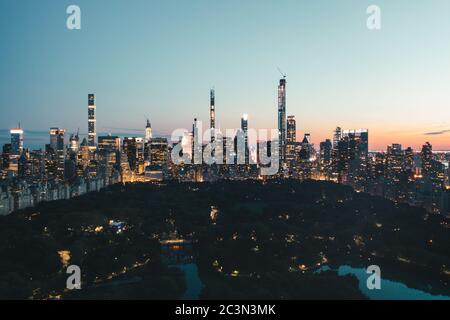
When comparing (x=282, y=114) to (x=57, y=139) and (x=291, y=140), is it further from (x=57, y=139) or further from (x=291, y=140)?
(x=57, y=139)

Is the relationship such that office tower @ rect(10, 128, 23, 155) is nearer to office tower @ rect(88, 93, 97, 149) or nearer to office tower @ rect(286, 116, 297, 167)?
office tower @ rect(88, 93, 97, 149)

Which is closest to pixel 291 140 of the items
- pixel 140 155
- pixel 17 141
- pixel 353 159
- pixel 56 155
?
pixel 353 159

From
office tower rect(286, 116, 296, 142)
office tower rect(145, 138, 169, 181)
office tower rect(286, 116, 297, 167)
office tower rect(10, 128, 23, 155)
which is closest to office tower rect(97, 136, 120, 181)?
office tower rect(145, 138, 169, 181)

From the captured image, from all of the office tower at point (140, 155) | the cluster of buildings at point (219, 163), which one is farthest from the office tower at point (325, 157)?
the office tower at point (140, 155)

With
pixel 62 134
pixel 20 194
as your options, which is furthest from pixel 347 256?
pixel 62 134

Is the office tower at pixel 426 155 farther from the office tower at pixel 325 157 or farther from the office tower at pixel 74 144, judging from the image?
the office tower at pixel 74 144

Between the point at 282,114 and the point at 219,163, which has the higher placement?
the point at 282,114

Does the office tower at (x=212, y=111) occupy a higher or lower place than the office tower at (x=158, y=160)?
higher
